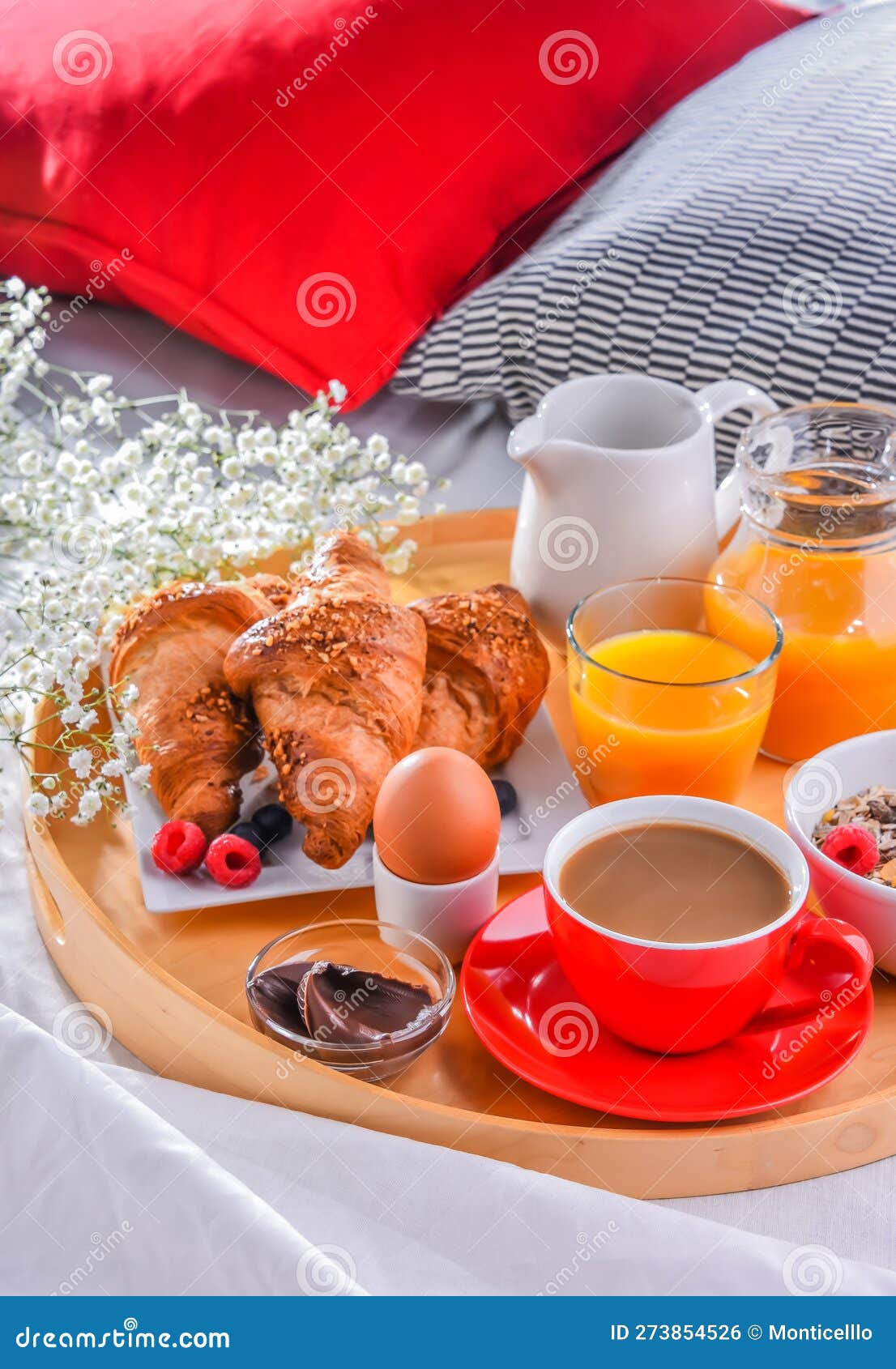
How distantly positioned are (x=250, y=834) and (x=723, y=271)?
960 mm

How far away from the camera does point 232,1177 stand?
0.75m

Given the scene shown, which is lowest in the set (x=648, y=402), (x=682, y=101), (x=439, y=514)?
(x=439, y=514)

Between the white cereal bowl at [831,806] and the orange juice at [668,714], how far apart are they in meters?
0.06

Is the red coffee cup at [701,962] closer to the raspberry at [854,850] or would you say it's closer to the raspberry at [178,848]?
the raspberry at [854,850]

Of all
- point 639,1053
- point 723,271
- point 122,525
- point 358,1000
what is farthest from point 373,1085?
point 723,271

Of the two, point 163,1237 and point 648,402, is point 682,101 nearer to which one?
point 648,402

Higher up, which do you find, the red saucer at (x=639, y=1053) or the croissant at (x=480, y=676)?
the croissant at (x=480, y=676)

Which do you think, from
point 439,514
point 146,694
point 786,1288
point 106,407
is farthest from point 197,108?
point 786,1288

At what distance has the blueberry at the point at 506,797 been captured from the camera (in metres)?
1.04

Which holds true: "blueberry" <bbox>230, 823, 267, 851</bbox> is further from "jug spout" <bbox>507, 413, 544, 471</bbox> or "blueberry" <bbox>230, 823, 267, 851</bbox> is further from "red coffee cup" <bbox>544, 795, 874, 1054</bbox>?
"jug spout" <bbox>507, 413, 544, 471</bbox>

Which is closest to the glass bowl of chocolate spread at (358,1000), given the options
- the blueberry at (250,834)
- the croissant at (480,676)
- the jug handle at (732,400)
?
the blueberry at (250,834)

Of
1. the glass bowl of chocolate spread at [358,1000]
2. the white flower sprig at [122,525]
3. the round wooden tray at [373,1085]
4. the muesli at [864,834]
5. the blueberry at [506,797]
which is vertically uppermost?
the white flower sprig at [122,525]

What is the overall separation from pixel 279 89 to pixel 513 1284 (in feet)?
4.78

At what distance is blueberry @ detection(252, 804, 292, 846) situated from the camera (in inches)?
39.6
